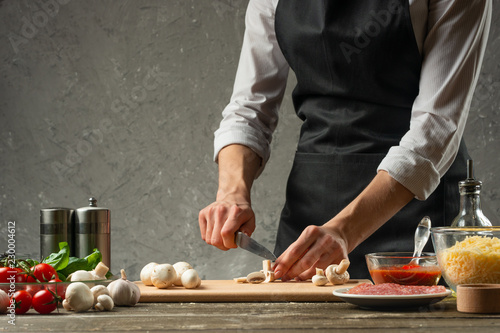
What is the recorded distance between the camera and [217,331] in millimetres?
776

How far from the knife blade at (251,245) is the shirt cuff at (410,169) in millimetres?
305

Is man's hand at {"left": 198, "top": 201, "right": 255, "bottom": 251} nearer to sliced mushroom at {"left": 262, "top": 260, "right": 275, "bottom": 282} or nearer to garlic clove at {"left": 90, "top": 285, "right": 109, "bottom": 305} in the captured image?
sliced mushroom at {"left": 262, "top": 260, "right": 275, "bottom": 282}

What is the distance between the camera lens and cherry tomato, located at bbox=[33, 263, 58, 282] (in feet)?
3.21

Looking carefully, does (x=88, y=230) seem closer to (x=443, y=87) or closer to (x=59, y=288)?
(x=59, y=288)

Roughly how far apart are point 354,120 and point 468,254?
0.62 m

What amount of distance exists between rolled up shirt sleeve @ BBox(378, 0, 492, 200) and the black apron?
0.24 ft

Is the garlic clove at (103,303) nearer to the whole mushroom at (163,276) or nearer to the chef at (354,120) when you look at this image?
the whole mushroom at (163,276)

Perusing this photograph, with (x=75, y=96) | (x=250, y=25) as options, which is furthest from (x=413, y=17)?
(x=75, y=96)

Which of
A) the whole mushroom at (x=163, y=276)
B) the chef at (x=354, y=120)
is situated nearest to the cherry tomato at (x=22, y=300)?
the whole mushroom at (x=163, y=276)

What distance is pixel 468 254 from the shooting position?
0.98 meters

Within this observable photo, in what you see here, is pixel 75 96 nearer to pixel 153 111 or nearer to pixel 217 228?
pixel 153 111

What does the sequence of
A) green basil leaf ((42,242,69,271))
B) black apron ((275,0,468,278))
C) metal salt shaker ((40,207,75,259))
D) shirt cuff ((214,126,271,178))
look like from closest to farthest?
green basil leaf ((42,242,69,271)), metal salt shaker ((40,207,75,259)), black apron ((275,0,468,278)), shirt cuff ((214,126,271,178))

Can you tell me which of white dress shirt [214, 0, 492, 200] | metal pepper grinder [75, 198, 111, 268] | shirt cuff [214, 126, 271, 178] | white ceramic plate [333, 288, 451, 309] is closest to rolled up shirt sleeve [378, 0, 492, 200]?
white dress shirt [214, 0, 492, 200]

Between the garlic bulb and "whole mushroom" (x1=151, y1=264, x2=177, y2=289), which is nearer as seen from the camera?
the garlic bulb
